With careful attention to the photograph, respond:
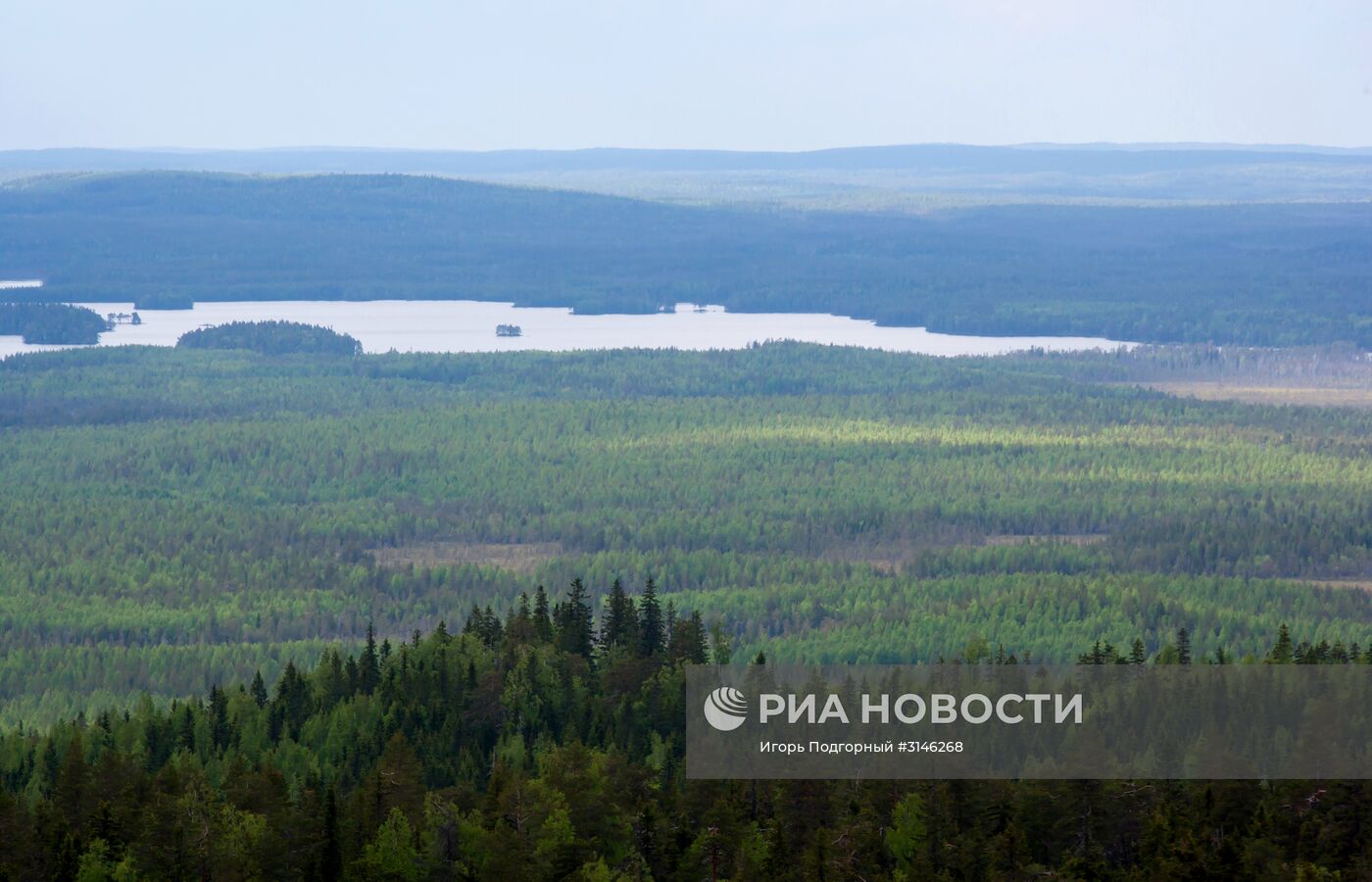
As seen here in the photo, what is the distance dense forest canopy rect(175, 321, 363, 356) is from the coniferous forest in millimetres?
986

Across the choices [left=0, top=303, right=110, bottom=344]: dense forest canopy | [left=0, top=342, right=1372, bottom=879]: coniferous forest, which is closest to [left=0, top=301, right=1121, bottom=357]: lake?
[left=0, top=303, right=110, bottom=344]: dense forest canopy

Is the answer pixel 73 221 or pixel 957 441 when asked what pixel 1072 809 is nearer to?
pixel 957 441

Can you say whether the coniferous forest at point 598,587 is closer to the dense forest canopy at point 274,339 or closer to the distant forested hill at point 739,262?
the dense forest canopy at point 274,339

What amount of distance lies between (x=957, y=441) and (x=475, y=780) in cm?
4860

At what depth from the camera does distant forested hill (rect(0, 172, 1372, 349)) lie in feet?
459

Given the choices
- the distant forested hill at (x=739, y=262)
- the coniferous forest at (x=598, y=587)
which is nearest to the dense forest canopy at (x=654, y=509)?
the coniferous forest at (x=598, y=587)

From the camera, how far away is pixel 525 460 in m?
75.7

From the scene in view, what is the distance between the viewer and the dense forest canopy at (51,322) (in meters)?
121

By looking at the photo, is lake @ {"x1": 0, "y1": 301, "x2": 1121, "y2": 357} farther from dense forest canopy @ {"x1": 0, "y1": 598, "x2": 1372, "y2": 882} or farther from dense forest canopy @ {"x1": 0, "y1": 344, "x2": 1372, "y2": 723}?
dense forest canopy @ {"x1": 0, "y1": 598, "x2": 1372, "y2": 882}

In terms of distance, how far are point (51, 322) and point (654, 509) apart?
65.2 meters

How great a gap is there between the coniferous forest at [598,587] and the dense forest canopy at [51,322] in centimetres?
1311

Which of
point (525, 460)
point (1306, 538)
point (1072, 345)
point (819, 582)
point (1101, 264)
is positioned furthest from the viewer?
point (1101, 264)

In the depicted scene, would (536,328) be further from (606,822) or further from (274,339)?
(606,822)

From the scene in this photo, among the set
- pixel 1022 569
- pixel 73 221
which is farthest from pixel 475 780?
pixel 73 221
